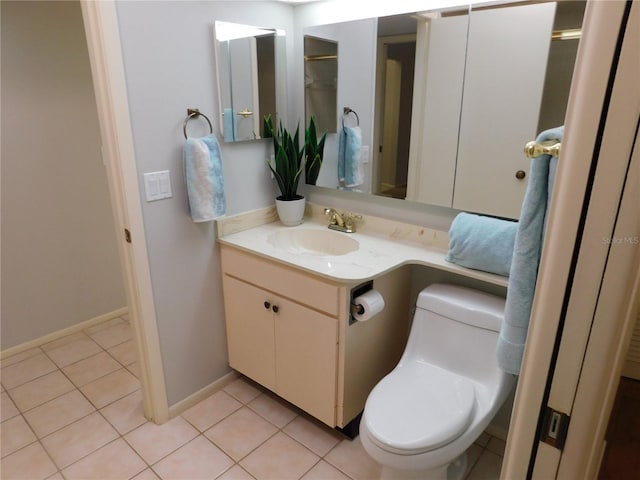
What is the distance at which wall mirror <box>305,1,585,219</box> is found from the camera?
147 cm

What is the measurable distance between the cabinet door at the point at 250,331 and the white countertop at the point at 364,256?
0.20 metres

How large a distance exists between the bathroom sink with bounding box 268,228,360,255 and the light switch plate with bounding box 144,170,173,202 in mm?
519

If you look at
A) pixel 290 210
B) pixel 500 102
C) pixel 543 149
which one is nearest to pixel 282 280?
pixel 290 210

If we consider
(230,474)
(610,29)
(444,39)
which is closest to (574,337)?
(610,29)

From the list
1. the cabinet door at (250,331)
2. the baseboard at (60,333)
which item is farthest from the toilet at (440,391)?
the baseboard at (60,333)

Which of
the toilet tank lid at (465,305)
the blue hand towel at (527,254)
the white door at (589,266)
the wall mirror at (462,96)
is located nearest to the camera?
the white door at (589,266)

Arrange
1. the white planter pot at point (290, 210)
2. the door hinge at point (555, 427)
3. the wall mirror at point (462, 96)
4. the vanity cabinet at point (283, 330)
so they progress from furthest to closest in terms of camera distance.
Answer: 1. the white planter pot at point (290, 210)
2. the vanity cabinet at point (283, 330)
3. the wall mirror at point (462, 96)
4. the door hinge at point (555, 427)

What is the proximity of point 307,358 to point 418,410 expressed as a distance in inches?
21.2

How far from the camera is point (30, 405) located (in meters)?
2.15

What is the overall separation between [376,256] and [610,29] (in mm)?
1369

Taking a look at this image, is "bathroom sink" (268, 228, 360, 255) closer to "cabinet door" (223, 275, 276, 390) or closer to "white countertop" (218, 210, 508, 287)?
"white countertop" (218, 210, 508, 287)

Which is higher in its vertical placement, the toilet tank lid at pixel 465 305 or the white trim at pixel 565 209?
the white trim at pixel 565 209

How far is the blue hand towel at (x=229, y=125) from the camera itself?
6.35ft

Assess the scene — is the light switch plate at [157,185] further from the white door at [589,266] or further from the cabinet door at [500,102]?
the white door at [589,266]
